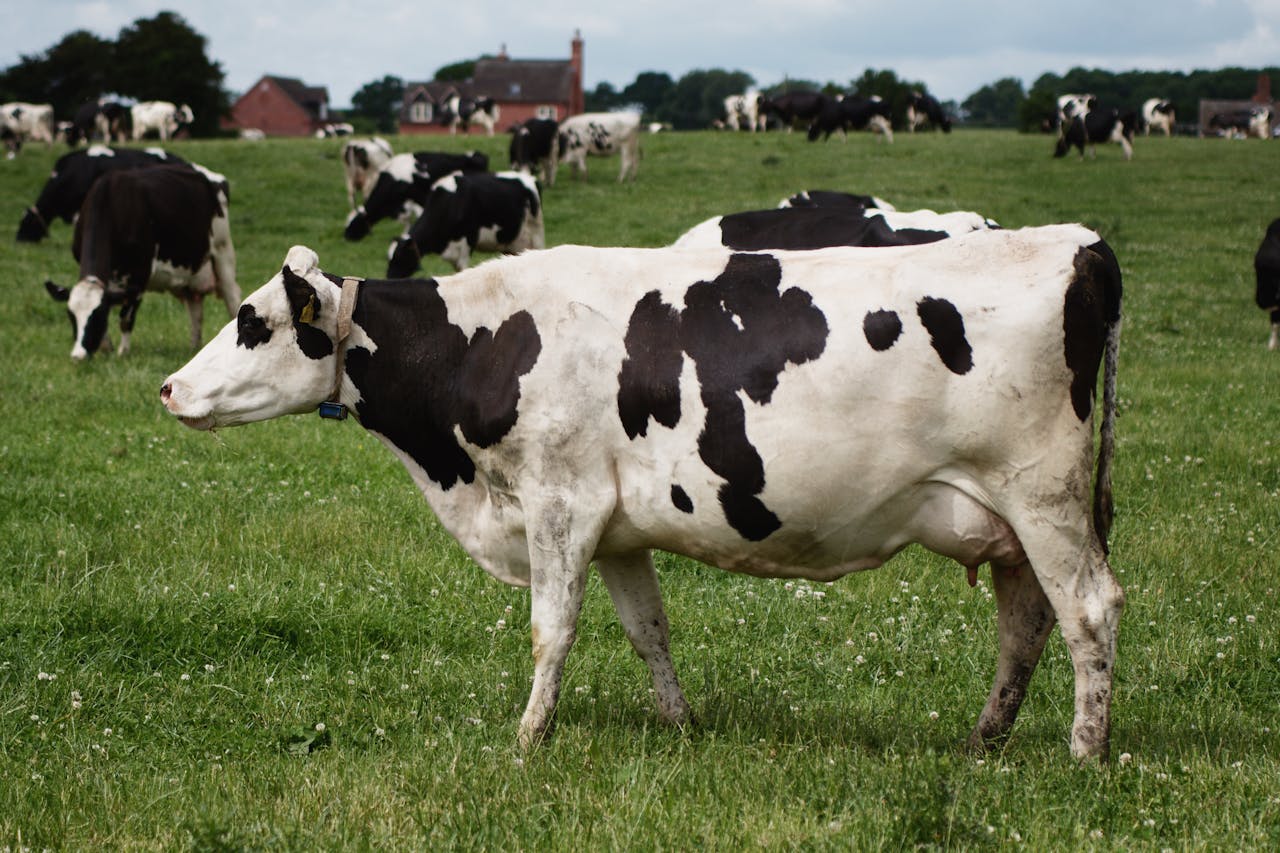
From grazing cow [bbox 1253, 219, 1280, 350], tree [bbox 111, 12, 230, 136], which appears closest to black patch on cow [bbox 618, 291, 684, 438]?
grazing cow [bbox 1253, 219, 1280, 350]

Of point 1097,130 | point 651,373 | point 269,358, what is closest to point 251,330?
point 269,358

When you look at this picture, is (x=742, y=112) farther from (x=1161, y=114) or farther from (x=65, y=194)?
(x=65, y=194)

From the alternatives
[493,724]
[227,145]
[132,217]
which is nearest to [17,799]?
[493,724]

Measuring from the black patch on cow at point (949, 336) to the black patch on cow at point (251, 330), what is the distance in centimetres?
284

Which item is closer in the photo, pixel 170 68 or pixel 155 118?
pixel 155 118

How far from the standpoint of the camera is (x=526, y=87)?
113438 millimetres

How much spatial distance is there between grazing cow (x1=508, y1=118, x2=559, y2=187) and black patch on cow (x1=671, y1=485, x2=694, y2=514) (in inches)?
1239

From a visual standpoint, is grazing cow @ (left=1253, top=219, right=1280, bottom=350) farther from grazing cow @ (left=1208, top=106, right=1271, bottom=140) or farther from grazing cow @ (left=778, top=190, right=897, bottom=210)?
grazing cow @ (left=1208, top=106, right=1271, bottom=140)

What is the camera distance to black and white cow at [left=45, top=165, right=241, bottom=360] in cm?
1584

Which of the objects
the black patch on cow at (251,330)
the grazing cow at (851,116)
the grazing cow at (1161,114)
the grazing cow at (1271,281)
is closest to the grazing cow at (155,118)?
the grazing cow at (851,116)

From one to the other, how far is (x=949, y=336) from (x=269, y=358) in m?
2.93

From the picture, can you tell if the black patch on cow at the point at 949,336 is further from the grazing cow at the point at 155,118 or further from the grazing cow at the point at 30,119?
the grazing cow at the point at 155,118

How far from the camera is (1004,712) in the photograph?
5.90 meters

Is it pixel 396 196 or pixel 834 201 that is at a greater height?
pixel 834 201
